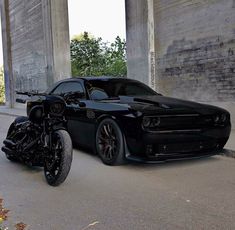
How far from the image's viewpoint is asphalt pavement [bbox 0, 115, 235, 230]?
3719 mm

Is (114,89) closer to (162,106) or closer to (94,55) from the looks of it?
(162,106)

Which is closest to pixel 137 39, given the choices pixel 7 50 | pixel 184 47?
pixel 184 47

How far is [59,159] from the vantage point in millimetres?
5098

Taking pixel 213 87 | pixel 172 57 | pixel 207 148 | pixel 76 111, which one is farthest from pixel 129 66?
pixel 207 148

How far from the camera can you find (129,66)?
13.4 meters

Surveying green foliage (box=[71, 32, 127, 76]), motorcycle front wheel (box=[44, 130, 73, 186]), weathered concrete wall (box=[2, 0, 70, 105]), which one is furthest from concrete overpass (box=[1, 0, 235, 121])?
green foliage (box=[71, 32, 127, 76])

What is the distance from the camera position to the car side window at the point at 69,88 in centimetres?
727

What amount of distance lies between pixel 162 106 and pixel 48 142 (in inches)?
66.9

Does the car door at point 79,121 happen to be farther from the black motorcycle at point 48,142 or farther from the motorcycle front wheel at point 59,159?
the motorcycle front wheel at point 59,159

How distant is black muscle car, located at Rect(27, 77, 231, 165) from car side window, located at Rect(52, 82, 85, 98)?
0.64 ft

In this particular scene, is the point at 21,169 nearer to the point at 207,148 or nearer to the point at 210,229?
the point at 207,148

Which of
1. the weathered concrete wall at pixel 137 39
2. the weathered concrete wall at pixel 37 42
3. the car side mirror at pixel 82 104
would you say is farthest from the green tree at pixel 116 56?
the car side mirror at pixel 82 104

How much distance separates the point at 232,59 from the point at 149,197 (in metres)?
5.61

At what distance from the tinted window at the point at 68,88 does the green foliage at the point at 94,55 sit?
73.4ft
